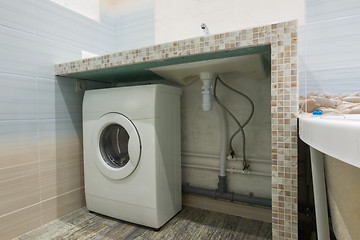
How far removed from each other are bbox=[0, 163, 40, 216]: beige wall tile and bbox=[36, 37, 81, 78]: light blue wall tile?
615 mm

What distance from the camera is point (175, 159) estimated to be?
1507 mm

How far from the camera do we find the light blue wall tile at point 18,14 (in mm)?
1225

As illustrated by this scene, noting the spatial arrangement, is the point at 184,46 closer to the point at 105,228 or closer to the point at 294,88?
the point at 294,88

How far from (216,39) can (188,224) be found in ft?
3.75

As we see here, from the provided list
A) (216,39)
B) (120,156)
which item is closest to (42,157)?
(120,156)

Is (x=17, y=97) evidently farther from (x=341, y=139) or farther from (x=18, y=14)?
(x=341, y=139)

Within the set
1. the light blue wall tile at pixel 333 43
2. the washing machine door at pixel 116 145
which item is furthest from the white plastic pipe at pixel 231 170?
the light blue wall tile at pixel 333 43

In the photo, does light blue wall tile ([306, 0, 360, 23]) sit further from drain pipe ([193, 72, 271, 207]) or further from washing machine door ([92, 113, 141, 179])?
washing machine door ([92, 113, 141, 179])

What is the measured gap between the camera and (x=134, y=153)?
1.30 metres

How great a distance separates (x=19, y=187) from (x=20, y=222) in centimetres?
21

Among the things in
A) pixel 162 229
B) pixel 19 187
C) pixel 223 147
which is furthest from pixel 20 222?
pixel 223 147

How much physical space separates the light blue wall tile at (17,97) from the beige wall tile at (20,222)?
1.90 ft

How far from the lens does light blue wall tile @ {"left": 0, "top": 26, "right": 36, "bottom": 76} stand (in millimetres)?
1223

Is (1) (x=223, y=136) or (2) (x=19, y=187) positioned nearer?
(2) (x=19, y=187)
